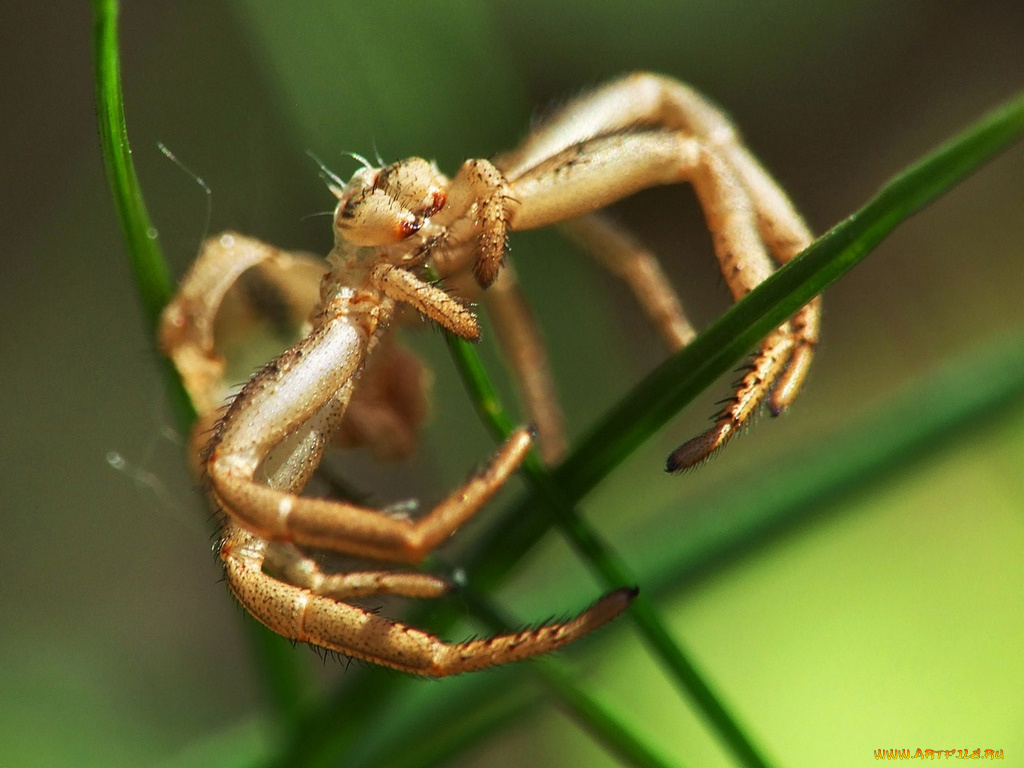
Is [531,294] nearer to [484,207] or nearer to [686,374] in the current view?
[484,207]

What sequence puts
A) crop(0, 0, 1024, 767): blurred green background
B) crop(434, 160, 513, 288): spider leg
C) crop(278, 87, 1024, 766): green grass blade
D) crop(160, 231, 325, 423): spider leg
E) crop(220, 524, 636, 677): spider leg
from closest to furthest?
crop(278, 87, 1024, 766): green grass blade
crop(220, 524, 636, 677): spider leg
crop(434, 160, 513, 288): spider leg
crop(160, 231, 325, 423): spider leg
crop(0, 0, 1024, 767): blurred green background

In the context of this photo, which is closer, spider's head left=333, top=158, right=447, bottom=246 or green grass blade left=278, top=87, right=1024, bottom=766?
green grass blade left=278, top=87, right=1024, bottom=766

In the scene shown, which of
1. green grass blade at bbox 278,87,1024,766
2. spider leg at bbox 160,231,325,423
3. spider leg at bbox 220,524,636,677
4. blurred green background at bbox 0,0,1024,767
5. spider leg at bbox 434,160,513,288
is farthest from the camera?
blurred green background at bbox 0,0,1024,767

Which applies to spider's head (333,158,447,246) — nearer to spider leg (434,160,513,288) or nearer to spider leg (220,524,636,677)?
spider leg (434,160,513,288)

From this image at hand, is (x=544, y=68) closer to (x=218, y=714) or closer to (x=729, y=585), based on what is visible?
(x=729, y=585)

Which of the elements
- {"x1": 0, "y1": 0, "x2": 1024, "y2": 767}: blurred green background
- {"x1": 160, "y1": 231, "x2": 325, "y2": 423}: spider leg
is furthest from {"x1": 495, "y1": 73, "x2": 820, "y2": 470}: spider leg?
{"x1": 0, "y1": 0, "x2": 1024, "y2": 767}: blurred green background

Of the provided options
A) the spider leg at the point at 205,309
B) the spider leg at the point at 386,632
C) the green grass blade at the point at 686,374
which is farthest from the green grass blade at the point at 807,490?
the spider leg at the point at 205,309

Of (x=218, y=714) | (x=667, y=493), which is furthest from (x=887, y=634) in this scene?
(x=218, y=714)

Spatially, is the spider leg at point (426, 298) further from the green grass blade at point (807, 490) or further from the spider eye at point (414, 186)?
the green grass blade at point (807, 490)
